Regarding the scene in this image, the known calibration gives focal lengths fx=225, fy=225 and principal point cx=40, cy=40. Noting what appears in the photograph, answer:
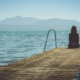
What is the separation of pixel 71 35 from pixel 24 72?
9.59 metres

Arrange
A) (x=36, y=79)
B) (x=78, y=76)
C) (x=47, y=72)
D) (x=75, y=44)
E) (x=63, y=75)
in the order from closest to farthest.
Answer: (x=78, y=76)
(x=36, y=79)
(x=63, y=75)
(x=47, y=72)
(x=75, y=44)

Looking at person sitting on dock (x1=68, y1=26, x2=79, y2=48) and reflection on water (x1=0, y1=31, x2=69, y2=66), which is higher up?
person sitting on dock (x1=68, y1=26, x2=79, y2=48)

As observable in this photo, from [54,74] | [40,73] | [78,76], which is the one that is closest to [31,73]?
[40,73]

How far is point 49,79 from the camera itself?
211 inches

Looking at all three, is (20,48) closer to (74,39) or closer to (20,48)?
(20,48)

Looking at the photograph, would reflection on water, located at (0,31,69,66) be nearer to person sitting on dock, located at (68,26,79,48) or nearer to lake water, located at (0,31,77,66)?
lake water, located at (0,31,77,66)

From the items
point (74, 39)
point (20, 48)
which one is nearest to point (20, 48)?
point (20, 48)

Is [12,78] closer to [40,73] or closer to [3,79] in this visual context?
[3,79]

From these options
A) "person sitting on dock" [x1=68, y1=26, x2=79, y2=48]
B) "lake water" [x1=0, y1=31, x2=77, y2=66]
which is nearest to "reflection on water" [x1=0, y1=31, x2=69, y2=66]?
"lake water" [x1=0, y1=31, x2=77, y2=66]

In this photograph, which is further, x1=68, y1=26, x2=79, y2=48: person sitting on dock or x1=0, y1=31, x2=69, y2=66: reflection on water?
x1=0, y1=31, x2=69, y2=66: reflection on water

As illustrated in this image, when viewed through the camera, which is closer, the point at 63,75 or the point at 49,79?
the point at 49,79

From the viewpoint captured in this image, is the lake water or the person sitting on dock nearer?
the person sitting on dock

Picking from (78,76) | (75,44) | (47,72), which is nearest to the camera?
(78,76)

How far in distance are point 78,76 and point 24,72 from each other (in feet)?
6.33
